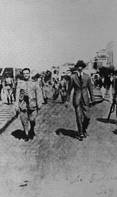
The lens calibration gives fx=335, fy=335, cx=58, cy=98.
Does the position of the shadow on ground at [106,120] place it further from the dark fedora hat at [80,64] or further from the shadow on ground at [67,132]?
the dark fedora hat at [80,64]

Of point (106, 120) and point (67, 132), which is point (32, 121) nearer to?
point (67, 132)

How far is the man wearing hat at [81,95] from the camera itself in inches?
101

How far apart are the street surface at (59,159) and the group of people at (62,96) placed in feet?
0.15

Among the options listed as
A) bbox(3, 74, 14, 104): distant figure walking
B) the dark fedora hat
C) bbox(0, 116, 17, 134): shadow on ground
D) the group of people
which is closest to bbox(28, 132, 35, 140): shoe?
the group of people

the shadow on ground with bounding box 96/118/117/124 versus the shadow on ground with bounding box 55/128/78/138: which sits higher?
the shadow on ground with bounding box 96/118/117/124

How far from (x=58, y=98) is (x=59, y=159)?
46cm

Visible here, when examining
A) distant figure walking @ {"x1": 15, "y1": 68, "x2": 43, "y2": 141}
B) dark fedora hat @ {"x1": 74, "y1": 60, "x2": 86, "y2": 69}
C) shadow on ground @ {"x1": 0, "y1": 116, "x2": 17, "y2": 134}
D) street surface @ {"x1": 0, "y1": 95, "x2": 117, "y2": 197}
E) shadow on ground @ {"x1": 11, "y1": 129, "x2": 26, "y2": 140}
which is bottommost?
street surface @ {"x1": 0, "y1": 95, "x2": 117, "y2": 197}

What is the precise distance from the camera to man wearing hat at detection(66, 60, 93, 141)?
2572 mm

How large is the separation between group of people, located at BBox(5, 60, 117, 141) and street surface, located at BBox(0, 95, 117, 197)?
→ 46mm

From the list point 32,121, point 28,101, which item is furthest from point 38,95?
point 32,121

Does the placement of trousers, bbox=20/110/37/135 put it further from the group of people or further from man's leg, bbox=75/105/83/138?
man's leg, bbox=75/105/83/138

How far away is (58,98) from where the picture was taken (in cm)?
257

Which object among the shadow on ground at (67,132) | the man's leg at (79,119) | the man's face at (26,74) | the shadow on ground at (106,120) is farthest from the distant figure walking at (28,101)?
the shadow on ground at (106,120)

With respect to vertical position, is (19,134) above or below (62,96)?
below
